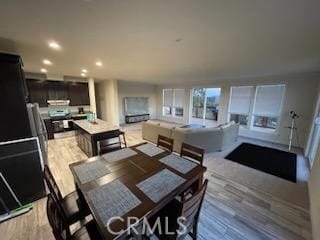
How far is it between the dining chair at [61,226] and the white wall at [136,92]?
22.8 ft

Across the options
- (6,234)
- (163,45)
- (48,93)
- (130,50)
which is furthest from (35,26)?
(48,93)

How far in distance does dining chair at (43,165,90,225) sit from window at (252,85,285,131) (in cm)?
639

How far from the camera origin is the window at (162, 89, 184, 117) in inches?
333

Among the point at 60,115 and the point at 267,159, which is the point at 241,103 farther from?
the point at 60,115

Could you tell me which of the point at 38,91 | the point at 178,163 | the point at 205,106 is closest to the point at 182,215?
the point at 178,163

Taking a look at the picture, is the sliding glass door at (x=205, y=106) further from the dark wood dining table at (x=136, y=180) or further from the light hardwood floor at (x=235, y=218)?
the dark wood dining table at (x=136, y=180)

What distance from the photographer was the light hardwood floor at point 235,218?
1716 mm

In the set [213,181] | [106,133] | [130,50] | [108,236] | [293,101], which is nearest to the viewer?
[108,236]

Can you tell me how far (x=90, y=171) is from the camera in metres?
1.61

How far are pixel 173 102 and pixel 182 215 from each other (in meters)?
7.97

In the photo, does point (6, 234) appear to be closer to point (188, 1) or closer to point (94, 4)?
point (94, 4)

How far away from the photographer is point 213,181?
9.02 ft

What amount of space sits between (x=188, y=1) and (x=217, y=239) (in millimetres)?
2579

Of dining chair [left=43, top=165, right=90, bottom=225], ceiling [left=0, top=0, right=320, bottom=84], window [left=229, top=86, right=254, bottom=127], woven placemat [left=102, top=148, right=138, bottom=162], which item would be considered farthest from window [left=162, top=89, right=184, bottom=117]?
dining chair [left=43, top=165, right=90, bottom=225]
